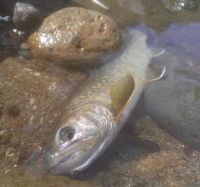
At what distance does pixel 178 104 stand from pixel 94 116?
5.74 feet

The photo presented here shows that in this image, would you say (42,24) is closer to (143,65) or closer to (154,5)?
(143,65)

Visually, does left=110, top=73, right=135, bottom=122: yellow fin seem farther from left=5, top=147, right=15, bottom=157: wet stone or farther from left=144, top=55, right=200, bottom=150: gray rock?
left=5, top=147, right=15, bottom=157: wet stone

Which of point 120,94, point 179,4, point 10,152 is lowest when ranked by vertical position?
point 10,152

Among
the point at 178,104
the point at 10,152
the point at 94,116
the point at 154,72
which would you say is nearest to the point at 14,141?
the point at 10,152

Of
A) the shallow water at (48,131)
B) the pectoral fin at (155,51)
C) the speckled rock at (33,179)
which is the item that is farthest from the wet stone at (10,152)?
the pectoral fin at (155,51)

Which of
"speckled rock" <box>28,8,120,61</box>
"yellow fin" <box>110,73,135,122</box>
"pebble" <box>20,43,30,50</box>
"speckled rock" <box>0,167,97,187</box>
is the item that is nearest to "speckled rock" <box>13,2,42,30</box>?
"speckled rock" <box>28,8,120,61</box>

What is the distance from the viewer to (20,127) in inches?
111

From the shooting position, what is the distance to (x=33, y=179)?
220cm

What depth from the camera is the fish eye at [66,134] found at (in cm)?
240

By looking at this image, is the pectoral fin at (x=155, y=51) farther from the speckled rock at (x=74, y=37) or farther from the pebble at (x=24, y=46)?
the pebble at (x=24, y=46)

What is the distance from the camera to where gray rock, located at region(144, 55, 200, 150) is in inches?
118

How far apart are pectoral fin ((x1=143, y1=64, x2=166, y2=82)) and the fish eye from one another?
2.29 metres

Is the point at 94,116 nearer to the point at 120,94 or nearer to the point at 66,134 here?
the point at 66,134

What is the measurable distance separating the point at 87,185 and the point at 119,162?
64cm
